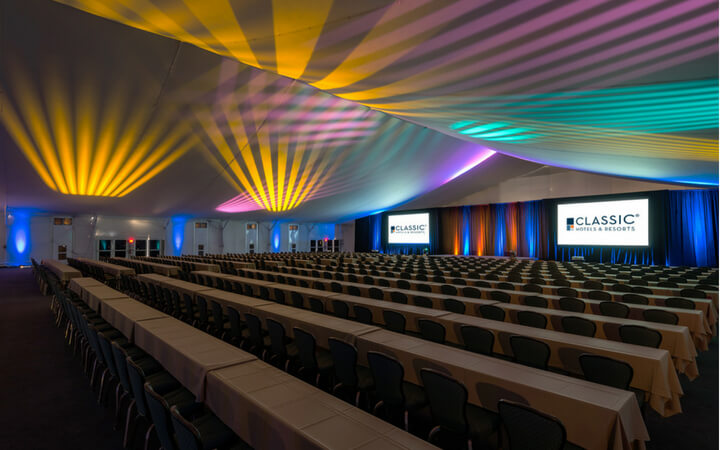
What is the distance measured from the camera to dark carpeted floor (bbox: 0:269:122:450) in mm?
3236

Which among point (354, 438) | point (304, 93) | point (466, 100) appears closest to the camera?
point (354, 438)

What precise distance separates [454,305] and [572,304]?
6.82 ft

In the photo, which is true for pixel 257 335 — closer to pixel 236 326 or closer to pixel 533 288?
pixel 236 326

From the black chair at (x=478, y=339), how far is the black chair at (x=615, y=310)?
115 inches

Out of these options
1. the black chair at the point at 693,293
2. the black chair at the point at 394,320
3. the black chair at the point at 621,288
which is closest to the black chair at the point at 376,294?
the black chair at the point at 394,320

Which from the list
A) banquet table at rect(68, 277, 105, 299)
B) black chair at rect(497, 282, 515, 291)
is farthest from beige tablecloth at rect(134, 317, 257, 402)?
black chair at rect(497, 282, 515, 291)

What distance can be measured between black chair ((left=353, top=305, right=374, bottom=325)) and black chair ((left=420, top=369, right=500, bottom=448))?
8.15 feet

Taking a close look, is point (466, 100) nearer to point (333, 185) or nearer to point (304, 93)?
point (304, 93)

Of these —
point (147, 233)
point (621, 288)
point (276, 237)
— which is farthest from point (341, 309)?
point (276, 237)

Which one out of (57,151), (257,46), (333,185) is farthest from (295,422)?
(333,185)

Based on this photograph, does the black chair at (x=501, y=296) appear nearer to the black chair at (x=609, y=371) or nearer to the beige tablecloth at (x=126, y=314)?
the black chair at (x=609, y=371)

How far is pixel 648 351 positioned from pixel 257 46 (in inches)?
236

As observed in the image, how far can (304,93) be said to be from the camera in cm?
1088

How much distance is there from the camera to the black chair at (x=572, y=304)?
590cm
